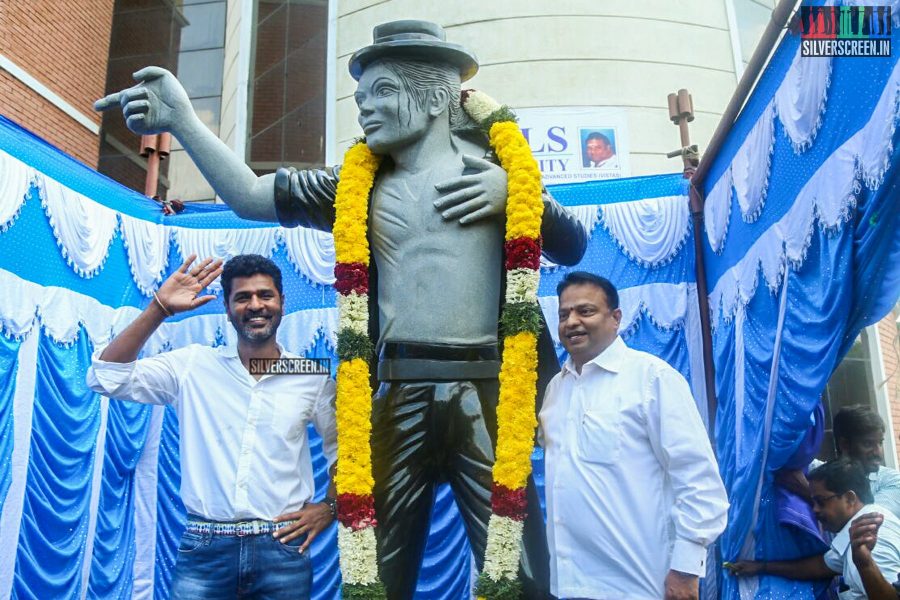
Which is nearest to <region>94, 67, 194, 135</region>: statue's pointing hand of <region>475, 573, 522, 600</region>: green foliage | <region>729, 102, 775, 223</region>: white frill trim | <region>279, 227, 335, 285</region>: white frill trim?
<region>475, 573, 522, 600</region>: green foliage

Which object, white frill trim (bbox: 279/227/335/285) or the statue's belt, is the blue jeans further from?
white frill trim (bbox: 279/227/335/285)

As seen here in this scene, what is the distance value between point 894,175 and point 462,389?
58.8 inches

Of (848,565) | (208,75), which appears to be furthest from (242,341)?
(208,75)

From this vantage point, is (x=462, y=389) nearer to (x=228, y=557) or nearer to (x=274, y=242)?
(x=228, y=557)

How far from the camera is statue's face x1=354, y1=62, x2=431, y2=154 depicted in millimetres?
2277

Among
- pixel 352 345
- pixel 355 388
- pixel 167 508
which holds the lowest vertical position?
pixel 167 508

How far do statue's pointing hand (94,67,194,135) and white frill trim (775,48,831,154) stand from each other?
2.24 meters

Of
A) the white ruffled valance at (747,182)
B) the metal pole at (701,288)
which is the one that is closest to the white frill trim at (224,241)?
the metal pole at (701,288)

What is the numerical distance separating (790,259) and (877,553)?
1.22 metres

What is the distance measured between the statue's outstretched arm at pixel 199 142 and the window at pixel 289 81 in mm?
7809

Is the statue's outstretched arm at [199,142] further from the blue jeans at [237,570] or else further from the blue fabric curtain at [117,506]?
the blue fabric curtain at [117,506]

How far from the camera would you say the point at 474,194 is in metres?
2.20

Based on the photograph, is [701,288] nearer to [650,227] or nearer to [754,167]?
[650,227]

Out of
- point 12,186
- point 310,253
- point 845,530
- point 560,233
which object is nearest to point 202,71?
point 310,253
